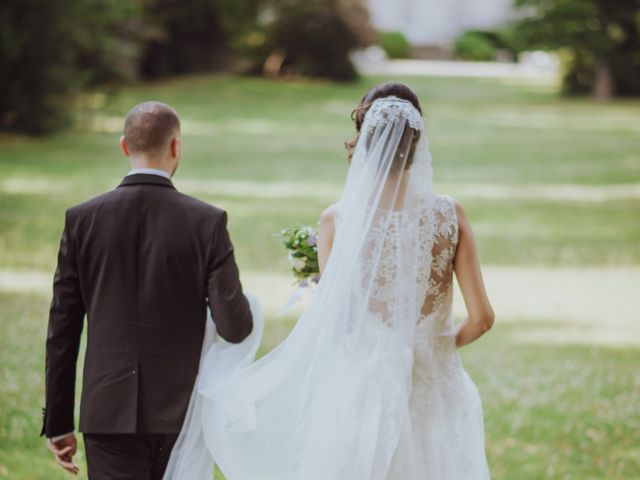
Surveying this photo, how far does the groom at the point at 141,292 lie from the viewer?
3.48m

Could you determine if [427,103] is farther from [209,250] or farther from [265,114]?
[209,250]

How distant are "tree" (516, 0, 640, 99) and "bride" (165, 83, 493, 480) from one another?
141 feet

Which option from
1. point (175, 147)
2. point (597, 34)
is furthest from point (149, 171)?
point (597, 34)

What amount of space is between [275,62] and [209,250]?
163ft

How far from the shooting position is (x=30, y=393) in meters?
7.17

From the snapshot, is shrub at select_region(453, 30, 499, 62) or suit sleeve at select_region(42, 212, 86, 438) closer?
suit sleeve at select_region(42, 212, 86, 438)

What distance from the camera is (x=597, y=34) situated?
44875mm

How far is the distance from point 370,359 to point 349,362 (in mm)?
82

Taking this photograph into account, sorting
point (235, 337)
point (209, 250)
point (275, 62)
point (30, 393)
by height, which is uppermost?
point (275, 62)

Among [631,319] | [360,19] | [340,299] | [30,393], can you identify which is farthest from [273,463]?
[360,19]

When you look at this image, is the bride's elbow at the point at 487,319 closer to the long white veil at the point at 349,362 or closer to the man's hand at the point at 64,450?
the long white veil at the point at 349,362

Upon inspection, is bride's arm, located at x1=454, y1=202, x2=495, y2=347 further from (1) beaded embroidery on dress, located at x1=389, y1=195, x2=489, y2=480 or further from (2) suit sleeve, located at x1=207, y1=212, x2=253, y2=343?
(2) suit sleeve, located at x1=207, y1=212, x2=253, y2=343

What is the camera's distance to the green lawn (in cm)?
682

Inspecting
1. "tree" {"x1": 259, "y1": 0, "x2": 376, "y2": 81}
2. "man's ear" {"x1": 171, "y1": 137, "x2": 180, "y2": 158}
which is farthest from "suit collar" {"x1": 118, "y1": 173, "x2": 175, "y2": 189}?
"tree" {"x1": 259, "y1": 0, "x2": 376, "y2": 81}
